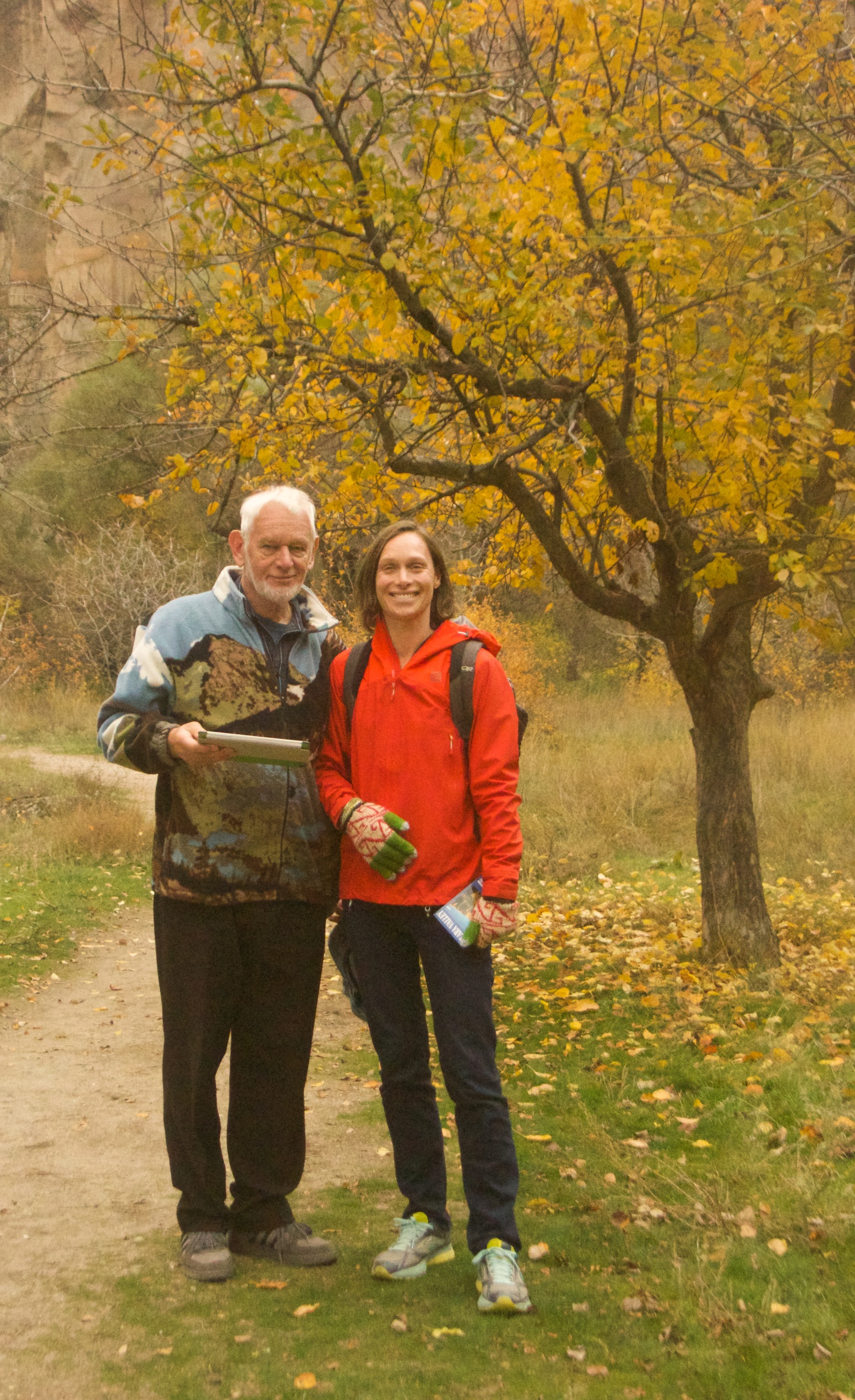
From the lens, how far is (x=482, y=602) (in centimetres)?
1834

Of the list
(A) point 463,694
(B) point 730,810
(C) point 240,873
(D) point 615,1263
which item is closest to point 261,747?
(C) point 240,873

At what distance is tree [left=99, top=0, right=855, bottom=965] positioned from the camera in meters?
4.73

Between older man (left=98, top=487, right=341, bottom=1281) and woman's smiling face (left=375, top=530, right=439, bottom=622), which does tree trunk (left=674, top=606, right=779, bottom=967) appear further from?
older man (left=98, top=487, right=341, bottom=1281)

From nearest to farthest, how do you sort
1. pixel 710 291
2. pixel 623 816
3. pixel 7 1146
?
pixel 7 1146, pixel 710 291, pixel 623 816

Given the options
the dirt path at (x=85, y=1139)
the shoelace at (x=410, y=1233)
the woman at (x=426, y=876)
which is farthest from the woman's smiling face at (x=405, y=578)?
the dirt path at (x=85, y=1139)

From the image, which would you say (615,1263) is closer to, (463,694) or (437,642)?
(463,694)

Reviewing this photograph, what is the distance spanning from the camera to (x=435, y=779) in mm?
3176

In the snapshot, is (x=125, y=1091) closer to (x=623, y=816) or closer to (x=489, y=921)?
(x=489, y=921)

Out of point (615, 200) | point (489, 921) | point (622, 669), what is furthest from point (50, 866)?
point (622, 669)

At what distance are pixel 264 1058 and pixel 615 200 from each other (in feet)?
14.4

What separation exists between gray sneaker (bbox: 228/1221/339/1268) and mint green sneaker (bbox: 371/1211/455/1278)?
15cm

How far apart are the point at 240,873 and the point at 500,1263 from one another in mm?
1190

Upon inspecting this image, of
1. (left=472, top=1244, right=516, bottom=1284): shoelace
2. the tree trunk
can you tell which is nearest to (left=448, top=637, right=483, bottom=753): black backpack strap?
(left=472, top=1244, right=516, bottom=1284): shoelace

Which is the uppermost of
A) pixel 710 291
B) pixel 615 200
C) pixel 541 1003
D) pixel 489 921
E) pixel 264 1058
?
pixel 615 200
